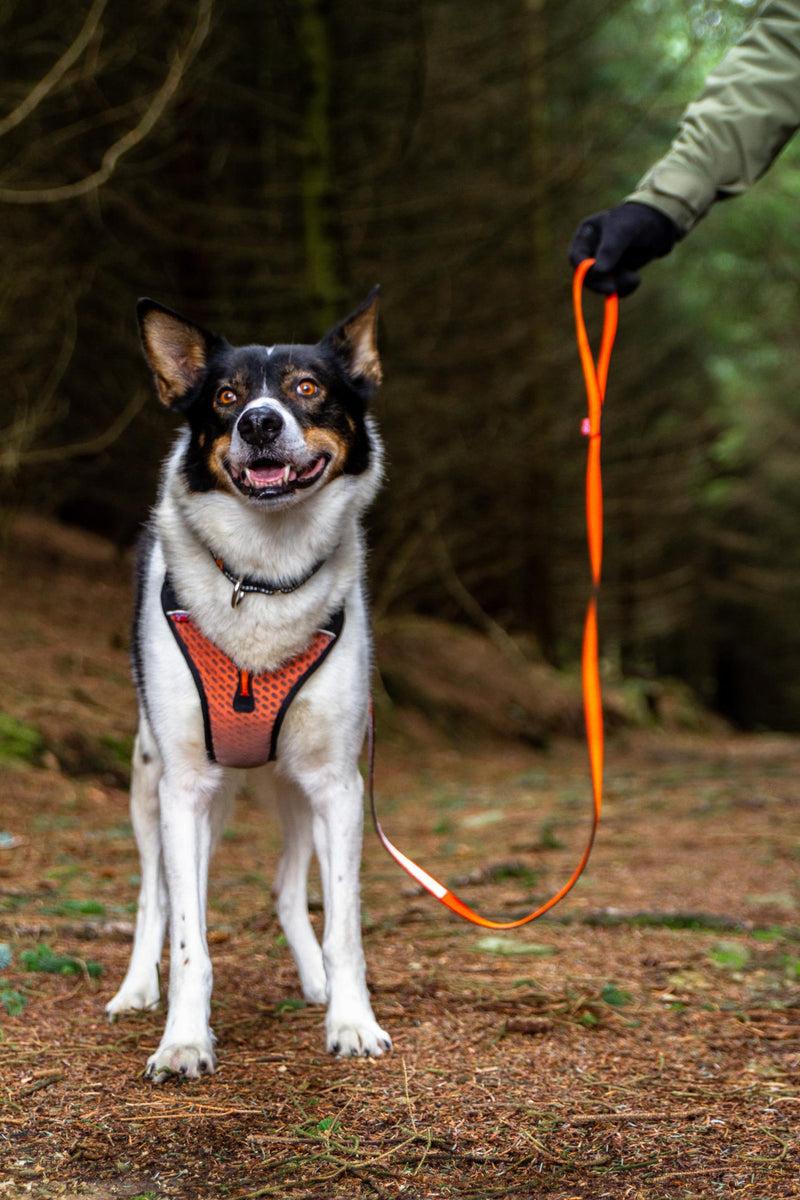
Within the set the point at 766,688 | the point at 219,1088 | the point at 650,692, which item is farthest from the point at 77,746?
the point at 766,688

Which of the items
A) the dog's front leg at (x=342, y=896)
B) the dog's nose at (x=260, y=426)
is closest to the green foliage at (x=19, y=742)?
the dog's front leg at (x=342, y=896)

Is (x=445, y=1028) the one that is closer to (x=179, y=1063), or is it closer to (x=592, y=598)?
(x=179, y=1063)

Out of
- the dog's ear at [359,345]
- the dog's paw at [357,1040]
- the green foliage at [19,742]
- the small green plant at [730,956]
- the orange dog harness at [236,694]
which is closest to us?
the dog's paw at [357,1040]

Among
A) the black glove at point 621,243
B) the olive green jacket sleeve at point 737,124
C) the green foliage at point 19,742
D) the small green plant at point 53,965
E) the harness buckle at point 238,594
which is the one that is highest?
the olive green jacket sleeve at point 737,124

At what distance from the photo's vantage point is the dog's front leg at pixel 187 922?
3.07 m

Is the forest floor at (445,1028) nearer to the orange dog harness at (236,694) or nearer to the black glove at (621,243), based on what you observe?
the orange dog harness at (236,694)

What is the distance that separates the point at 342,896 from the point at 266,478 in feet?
4.20

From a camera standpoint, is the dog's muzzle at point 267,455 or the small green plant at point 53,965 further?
the small green plant at point 53,965

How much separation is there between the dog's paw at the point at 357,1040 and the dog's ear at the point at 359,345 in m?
2.04

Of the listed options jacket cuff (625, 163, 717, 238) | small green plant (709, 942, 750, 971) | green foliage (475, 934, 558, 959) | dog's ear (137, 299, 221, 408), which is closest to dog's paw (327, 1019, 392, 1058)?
green foliage (475, 934, 558, 959)

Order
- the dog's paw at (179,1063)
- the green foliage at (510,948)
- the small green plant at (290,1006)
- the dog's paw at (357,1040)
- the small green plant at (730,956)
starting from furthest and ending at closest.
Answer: the green foliage at (510,948) → the small green plant at (730,956) → the small green plant at (290,1006) → the dog's paw at (357,1040) → the dog's paw at (179,1063)

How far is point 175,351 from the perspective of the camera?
12.0ft

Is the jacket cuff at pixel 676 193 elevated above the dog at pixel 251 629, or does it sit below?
above

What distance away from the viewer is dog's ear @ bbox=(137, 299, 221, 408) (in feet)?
11.8
